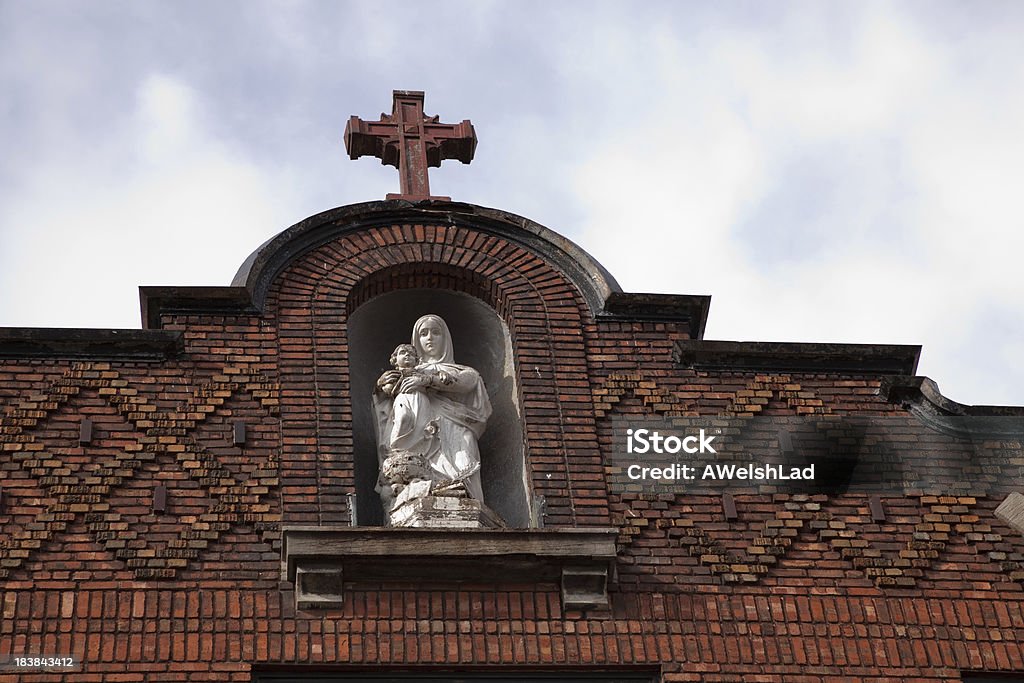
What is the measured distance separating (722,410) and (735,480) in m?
0.67

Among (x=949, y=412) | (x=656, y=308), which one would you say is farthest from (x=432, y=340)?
(x=949, y=412)

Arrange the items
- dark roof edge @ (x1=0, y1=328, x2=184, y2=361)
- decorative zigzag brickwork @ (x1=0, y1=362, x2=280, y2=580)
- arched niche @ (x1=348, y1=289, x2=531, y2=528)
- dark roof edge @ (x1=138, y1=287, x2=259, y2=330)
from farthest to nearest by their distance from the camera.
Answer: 1. dark roof edge @ (x1=138, y1=287, x2=259, y2=330)
2. arched niche @ (x1=348, y1=289, x2=531, y2=528)
3. dark roof edge @ (x1=0, y1=328, x2=184, y2=361)
4. decorative zigzag brickwork @ (x1=0, y1=362, x2=280, y2=580)

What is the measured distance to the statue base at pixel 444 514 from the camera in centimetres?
1336

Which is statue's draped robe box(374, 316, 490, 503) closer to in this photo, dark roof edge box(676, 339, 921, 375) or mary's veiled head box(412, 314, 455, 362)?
mary's veiled head box(412, 314, 455, 362)

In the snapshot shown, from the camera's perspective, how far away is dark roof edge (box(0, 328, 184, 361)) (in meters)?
14.3

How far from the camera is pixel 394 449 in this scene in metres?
14.2

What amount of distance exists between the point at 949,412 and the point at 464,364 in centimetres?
360

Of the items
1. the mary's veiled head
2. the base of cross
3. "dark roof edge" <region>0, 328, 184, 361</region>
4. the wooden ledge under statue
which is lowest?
the wooden ledge under statue

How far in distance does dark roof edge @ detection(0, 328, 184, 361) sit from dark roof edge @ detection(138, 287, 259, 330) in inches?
16.8

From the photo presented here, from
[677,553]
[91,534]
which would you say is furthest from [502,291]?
[91,534]

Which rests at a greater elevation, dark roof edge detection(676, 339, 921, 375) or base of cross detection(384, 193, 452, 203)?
base of cross detection(384, 193, 452, 203)

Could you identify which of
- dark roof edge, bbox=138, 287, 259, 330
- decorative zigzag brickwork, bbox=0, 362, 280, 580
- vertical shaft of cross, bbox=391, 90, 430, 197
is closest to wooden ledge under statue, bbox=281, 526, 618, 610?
decorative zigzag brickwork, bbox=0, 362, 280, 580

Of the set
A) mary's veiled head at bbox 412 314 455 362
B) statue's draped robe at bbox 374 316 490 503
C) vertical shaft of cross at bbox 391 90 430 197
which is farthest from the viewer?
vertical shaft of cross at bbox 391 90 430 197

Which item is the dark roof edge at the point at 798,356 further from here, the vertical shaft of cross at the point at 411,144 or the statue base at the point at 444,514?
the vertical shaft of cross at the point at 411,144
